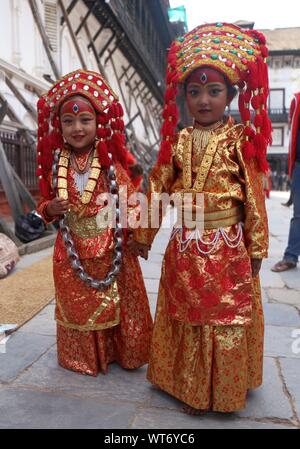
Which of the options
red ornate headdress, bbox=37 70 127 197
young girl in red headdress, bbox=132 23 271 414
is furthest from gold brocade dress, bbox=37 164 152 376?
young girl in red headdress, bbox=132 23 271 414

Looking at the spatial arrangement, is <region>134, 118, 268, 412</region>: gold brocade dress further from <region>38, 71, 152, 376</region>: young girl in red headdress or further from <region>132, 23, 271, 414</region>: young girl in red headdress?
<region>38, 71, 152, 376</region>: young girl in red headdress

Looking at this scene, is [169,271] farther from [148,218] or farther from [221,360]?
[221,360]

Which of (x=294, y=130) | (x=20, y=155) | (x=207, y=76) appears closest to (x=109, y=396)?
(x=207, y=76)

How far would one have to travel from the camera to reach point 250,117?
187cm

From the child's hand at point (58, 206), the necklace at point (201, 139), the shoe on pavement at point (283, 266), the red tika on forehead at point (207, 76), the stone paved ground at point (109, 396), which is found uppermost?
the red tika on forehead at point (207, 76)

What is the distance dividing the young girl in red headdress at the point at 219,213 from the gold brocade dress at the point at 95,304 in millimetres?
411

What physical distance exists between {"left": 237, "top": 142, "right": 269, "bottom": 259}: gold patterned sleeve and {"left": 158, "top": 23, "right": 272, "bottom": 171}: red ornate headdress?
48 millimetres

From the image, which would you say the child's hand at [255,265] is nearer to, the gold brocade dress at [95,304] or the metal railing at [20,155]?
the gold brocade dress at [95,304]

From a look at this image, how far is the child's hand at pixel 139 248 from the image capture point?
2.08 metres

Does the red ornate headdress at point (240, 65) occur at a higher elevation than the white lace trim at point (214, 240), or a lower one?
higher

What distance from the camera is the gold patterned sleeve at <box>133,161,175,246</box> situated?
6.57ft

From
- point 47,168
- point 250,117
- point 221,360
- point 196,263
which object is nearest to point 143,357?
point 221,360

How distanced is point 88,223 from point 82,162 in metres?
0.32

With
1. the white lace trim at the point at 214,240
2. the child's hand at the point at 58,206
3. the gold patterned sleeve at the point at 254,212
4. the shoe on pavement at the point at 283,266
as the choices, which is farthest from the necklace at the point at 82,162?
the shoe on pavement at the point at 283,266
